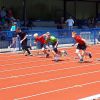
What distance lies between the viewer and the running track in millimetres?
11609

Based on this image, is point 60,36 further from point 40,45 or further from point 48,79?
point 48,79

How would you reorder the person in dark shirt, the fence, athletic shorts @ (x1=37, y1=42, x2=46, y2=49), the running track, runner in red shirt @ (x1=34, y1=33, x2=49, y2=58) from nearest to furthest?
the running track < runner in red shirt @ (x1=34, y1=33, x2=49, y2=58) < athletic shorts @ (x1=37, y1=42, x2=46, y2=49) < the person in dark shirt < the fence

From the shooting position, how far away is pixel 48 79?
47.3 ft

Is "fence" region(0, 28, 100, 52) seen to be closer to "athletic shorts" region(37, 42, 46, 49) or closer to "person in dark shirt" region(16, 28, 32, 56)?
"athletic shorts" region(37, 42, 46, 49)

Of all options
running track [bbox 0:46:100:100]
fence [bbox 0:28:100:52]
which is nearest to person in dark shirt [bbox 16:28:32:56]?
fence [bbox 0:28:100:52]

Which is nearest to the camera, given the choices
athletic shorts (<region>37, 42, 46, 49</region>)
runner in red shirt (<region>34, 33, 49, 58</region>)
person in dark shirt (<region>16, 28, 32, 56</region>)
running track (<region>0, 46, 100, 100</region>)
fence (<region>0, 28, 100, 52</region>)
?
running track (<region>0, 46, 100, 100</region>)

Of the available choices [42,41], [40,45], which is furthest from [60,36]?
[42,41]

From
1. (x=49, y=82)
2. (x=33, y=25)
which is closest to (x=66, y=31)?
(x=33, y=25)

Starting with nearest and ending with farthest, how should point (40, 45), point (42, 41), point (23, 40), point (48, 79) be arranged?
point (48, 79) < point (42, 41) < point (23, 40) < point (40, 45)

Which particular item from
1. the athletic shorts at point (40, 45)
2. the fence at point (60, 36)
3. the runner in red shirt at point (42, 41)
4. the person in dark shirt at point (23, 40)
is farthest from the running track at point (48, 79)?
the fence at point (60, 36)

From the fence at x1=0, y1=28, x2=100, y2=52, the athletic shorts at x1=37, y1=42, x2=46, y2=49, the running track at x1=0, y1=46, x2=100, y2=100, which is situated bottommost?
the running track at x1=0, y1=46, x2=100, y2=100

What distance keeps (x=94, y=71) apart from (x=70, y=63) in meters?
2.91

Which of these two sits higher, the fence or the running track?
the fence

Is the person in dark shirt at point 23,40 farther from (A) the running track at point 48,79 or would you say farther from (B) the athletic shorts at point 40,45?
(A) the running track at point 48,79
